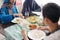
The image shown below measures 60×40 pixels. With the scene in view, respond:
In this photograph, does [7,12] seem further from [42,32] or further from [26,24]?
[42,32]

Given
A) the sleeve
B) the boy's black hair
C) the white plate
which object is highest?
the boy's black hair

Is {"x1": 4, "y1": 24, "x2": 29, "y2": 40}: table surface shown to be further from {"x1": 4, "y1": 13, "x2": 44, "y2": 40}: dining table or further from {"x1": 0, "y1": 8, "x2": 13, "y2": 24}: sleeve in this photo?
{"x1": 0, "y1": 8, "x2": 13, "y2": 24}: sleeve

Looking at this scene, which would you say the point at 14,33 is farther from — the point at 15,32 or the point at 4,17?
the point at 4,17

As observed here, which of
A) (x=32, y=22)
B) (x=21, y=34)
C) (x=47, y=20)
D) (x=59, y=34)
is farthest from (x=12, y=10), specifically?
(x=59, y=34)

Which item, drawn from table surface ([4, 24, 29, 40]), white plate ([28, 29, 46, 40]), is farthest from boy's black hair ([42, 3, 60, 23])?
table surface ([4, 24, 29, 40])

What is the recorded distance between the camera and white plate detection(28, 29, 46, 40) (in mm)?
1921

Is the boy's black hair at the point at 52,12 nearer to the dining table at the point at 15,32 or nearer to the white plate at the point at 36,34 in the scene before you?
the white plate at the point at 36,34

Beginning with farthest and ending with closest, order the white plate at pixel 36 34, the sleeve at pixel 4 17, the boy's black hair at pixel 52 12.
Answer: the sleeve at pixel 4 17
the white plate at pixel 36 34
the boy's black hair at pixel 52 12

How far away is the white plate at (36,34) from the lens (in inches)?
75.6

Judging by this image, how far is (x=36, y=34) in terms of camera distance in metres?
1.98

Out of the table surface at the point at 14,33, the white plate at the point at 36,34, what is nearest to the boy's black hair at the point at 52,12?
the white plate at the point at 36,34

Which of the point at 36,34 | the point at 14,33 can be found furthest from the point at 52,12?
the point at 14,33

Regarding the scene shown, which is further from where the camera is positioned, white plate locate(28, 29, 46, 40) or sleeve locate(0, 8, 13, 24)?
sleeve locate(0, 8, 13, 24)

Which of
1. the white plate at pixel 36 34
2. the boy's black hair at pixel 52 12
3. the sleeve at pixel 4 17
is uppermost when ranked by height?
the boy's black hair at pixel 52 12
